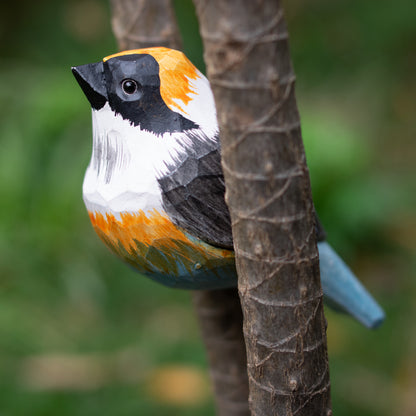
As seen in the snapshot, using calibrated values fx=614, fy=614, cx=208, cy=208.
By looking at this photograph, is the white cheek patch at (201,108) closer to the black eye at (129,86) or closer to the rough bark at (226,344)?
the black eye at (129,86)

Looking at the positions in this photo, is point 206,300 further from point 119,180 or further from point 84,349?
point 84,349

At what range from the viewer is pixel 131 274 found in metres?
2.67

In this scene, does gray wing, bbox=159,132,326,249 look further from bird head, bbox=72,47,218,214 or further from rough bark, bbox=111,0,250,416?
rough bark, bbox=111,0,250,416

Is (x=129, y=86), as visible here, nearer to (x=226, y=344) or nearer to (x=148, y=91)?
(x=148, y=91)

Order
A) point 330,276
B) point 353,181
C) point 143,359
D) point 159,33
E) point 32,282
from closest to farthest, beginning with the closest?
point 330,276 → point 159,33 → point 143,359 → point 32,282 → point 353,181

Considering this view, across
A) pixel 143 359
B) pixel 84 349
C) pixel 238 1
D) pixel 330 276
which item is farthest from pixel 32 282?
pixel 238 1

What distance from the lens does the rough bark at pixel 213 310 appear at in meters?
1.22

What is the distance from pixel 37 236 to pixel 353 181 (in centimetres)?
141

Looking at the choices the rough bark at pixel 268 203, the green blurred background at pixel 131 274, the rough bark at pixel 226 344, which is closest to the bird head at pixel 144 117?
the rough bark at pixel 268 203

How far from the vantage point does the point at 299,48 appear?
3879 mm

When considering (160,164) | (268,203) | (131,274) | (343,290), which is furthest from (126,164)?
(131,274)

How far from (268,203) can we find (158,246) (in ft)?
0.72

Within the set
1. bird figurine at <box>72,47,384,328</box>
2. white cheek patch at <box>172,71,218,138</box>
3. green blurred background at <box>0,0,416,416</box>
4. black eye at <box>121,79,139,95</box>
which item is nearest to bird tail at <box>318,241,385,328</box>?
bird figurine at <box>72,47,384,328</box>

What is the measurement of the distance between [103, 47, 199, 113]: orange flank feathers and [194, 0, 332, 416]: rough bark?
7.1 inches
